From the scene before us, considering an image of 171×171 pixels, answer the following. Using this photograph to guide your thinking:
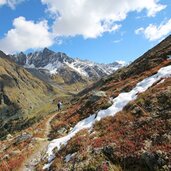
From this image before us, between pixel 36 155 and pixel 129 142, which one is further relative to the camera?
pixel 36 155

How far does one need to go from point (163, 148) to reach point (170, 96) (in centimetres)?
765

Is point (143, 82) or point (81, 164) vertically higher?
point (143, 82)

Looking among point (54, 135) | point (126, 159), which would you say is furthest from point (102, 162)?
point (54, 135)

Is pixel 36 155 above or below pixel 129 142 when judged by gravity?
above

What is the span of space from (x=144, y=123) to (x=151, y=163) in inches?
195

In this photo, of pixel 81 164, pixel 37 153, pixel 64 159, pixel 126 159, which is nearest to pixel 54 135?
pixel 37 153

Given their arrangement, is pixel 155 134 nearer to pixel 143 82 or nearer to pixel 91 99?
pixel 143 82

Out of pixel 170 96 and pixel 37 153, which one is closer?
pixel 170 96

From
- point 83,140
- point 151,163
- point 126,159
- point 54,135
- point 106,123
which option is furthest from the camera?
point 54,135

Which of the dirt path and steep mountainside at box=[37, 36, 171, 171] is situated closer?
steep mountainside at box=[37, 36, 171, 171]

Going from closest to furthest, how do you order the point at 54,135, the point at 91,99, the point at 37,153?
the point at 37,153 < the point at 54,135 < the point at 91,99

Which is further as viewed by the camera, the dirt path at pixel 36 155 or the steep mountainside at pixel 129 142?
the dirt path at pixel 36 155

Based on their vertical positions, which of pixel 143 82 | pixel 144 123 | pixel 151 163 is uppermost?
pixel 143 82

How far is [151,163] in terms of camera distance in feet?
55.4
